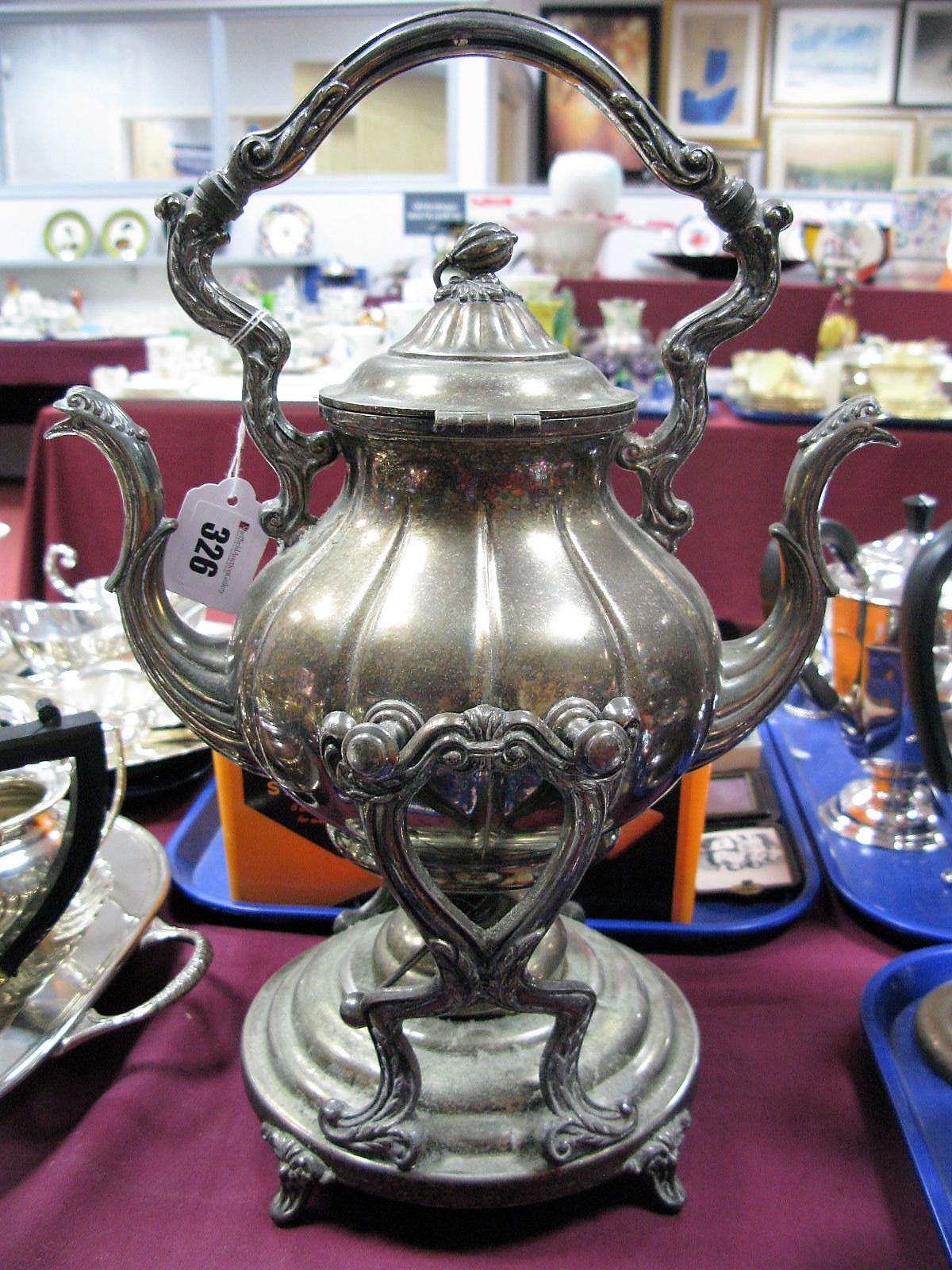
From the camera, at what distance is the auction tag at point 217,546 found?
0.67 m

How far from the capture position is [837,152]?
3635 mm

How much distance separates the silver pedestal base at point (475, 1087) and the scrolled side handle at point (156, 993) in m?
0.07

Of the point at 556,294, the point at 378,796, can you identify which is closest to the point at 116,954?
the point at 378,796

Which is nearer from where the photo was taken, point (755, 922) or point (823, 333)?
point (755, 922)

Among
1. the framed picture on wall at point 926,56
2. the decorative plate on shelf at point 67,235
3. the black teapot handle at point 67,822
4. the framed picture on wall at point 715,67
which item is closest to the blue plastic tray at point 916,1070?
the black teapot handle at point 67,822

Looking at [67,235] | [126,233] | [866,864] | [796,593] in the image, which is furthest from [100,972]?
[67,235]

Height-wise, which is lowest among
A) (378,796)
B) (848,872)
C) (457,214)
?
(848,872)

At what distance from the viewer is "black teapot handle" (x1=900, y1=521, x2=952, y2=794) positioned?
652mm

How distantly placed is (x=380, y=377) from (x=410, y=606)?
120 millimetres

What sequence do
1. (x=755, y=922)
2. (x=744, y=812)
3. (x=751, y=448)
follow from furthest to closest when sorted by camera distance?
(x=751, y=448), (x=744, y=812), (x=755, y=922)

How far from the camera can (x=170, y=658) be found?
0.59 m

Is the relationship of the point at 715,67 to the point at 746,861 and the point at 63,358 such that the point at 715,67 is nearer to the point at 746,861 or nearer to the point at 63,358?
the point at 63,358

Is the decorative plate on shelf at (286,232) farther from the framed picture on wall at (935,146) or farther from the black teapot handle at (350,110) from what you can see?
the black teapot handle at (350,110)

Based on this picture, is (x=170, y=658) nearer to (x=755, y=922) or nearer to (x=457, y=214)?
(x=755, y=922)
